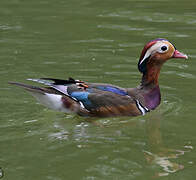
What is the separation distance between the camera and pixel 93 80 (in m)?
11.3

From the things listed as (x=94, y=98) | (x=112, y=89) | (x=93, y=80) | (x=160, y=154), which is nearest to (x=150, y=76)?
(x=112, y=89)

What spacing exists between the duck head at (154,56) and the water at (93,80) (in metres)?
0.59

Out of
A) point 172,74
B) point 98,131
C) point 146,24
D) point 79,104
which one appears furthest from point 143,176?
point 146,24

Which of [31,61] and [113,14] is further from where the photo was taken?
[113,14]

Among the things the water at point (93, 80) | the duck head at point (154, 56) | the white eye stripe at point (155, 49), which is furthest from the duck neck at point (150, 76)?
the water at point (93, 80)

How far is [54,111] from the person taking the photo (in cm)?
1017

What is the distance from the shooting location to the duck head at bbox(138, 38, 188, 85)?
393 inches

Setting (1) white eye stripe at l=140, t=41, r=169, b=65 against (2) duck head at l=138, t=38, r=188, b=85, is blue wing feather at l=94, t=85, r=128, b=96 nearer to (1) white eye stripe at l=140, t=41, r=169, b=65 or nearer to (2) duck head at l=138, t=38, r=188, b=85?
(2) duck head at l=138, t=38, r=188, b=85

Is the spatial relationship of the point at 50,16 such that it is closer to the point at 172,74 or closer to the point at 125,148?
the point at 172,74

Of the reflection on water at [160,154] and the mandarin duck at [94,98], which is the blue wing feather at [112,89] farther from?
the reflection on water at [160,154]

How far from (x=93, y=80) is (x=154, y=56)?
1.65 m

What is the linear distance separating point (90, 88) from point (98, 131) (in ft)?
2.94

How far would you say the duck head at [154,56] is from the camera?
32.8 feet

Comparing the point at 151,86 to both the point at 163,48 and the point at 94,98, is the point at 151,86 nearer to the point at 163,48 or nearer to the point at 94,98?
the point at 163,48
